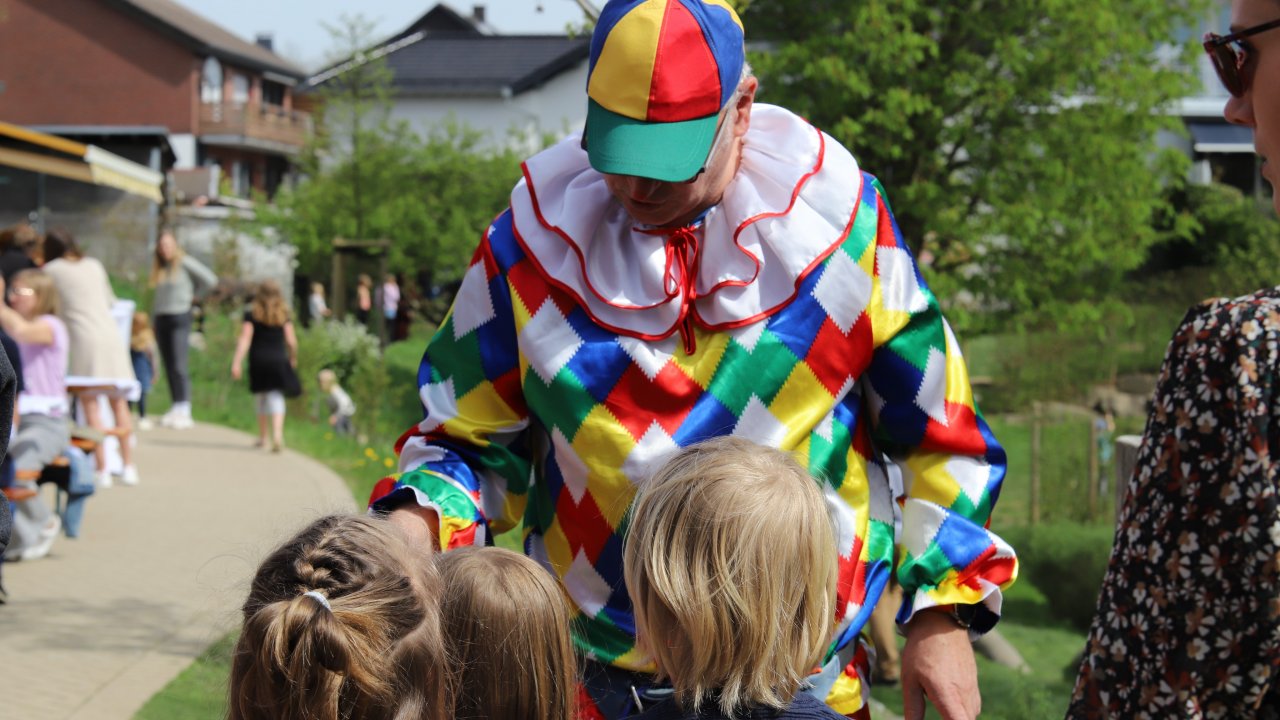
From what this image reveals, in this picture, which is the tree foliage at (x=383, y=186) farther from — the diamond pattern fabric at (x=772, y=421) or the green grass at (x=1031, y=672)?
the diamond pattern fabric at (x=772, y=421)

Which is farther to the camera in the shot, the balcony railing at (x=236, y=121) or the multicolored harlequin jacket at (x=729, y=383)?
the balcony railing at (x=236, y=121)

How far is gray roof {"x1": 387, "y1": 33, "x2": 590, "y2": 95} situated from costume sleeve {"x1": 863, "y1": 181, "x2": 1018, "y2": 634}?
38248mm

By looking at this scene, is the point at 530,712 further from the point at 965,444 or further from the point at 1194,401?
the point at 1194,401

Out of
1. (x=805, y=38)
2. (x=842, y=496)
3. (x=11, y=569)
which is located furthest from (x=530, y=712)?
(x=805, y=38)

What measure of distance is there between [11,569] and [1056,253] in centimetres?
728

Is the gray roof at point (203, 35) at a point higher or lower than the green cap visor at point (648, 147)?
higher

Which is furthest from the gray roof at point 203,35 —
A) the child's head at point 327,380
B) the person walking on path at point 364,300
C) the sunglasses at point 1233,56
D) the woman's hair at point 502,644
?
the sunglasses at point 1233,56

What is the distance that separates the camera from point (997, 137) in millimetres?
10492

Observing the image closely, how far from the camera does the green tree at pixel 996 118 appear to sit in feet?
31.4

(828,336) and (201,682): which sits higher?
(828,336)

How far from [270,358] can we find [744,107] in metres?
10.8

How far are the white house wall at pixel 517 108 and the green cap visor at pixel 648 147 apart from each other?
123 ft

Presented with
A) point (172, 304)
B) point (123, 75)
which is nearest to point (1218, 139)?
point (172, 304)

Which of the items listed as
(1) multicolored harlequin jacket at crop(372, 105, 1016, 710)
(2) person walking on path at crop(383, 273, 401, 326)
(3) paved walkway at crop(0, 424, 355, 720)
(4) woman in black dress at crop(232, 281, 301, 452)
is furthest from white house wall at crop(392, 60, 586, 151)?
(1) multicolored harlequin jacket at crop(372, 105, 1016, 710)
